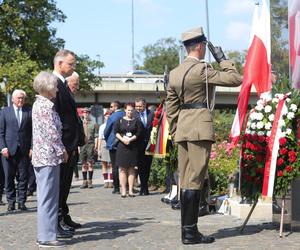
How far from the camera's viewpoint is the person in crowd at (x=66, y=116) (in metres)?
7.88

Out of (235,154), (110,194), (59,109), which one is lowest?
(110,194)

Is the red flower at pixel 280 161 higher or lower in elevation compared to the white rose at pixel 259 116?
lower

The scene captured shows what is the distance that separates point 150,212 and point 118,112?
4404mm

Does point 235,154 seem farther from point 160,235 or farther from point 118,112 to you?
point 160,235

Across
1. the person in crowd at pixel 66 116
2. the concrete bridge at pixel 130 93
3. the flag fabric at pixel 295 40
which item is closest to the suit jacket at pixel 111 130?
the flag fabric at pixel 295 40

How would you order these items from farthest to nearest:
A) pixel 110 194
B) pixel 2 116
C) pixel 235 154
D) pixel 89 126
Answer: pixel 89 126, pixel 110 194, pixel 235 154, pixel 2 116

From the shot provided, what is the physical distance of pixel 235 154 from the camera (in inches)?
507

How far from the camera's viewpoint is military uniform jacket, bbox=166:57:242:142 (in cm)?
729

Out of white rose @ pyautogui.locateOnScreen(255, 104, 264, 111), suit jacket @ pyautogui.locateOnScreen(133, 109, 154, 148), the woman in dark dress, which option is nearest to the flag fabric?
white rose @ pyautogui.locateOnScreen(255, 104, 264, 111)

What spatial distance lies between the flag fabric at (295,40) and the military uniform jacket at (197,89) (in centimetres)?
234

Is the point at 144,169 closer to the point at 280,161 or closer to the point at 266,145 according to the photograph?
the point at 266,145

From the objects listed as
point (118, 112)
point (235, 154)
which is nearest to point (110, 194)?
point (118, 112)

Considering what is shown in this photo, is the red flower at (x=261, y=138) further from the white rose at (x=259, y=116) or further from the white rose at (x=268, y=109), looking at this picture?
the white rose at (x=268, y=109)

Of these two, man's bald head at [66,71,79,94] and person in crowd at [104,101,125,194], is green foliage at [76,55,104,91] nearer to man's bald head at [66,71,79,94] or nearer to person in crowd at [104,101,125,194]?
person in crowd at [104,101,125,194]
